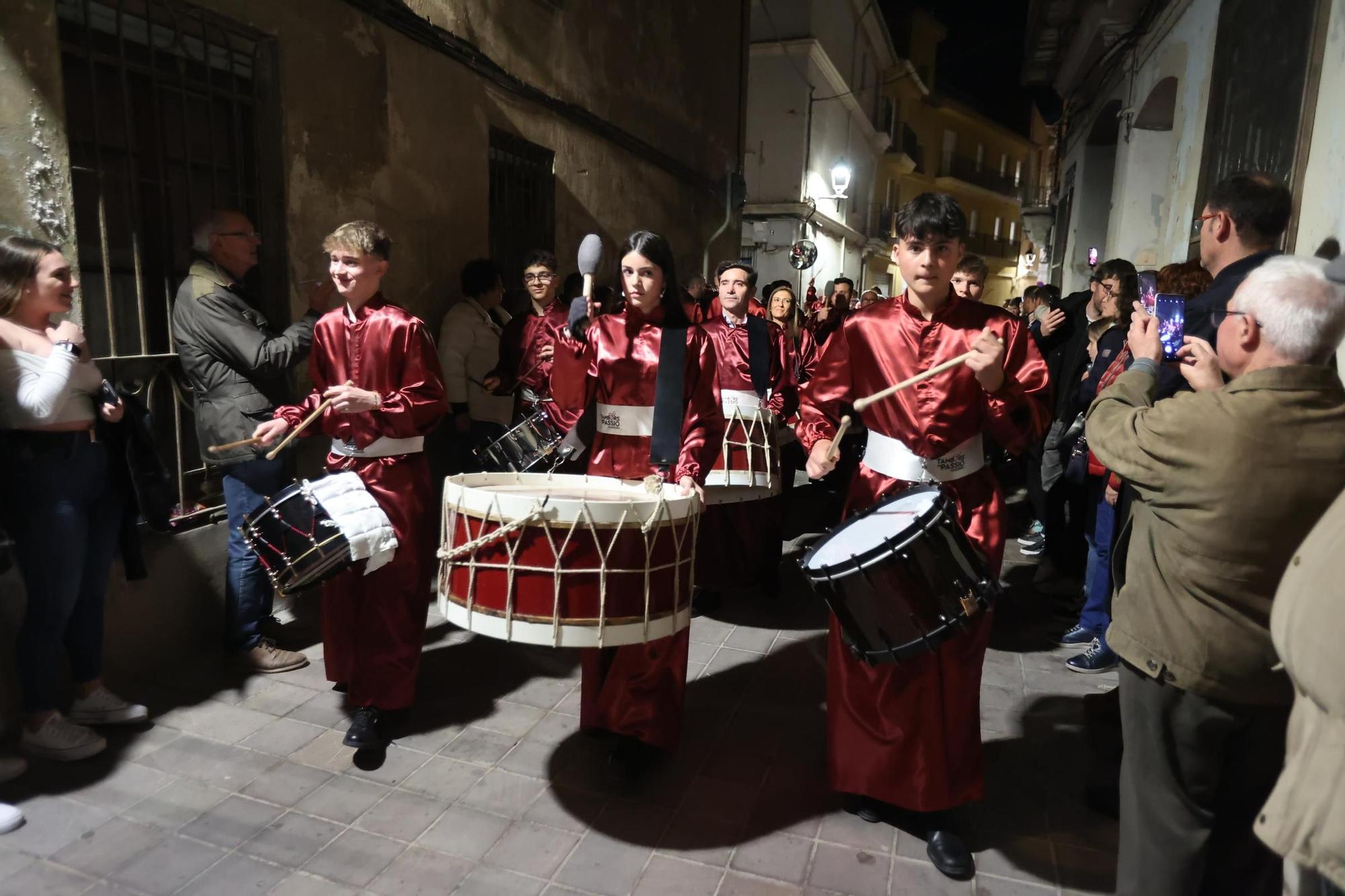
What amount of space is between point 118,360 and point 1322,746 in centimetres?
432

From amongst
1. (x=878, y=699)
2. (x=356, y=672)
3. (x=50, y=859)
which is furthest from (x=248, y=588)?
(x=878, y=699)

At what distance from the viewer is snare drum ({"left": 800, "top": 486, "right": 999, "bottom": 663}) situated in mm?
2438

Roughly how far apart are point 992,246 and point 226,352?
44.0m

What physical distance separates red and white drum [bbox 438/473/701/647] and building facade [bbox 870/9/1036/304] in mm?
30403

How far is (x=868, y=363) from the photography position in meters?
2.96

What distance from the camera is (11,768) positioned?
309 centimetres

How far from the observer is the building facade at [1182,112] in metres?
4.12

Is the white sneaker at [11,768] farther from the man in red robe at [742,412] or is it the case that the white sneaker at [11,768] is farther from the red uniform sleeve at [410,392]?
the man in red robe at [742,412]

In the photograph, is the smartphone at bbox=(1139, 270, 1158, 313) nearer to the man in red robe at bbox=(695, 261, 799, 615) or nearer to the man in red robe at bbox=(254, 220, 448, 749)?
the man in red robe at bbox=(695, 261, 799, 615)

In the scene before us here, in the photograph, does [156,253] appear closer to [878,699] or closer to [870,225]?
[878,699]

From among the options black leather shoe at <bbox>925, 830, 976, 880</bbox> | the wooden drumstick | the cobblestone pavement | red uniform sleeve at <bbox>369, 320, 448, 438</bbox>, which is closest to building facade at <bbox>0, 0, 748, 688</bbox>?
the cobblestone pavement

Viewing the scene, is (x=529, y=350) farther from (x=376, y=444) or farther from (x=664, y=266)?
(x=664, y=266)

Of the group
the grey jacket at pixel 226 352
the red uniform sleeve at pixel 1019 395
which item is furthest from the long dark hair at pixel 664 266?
the grey jacket at pixel 226 352

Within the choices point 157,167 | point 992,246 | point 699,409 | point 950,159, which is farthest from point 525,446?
point 992,246
